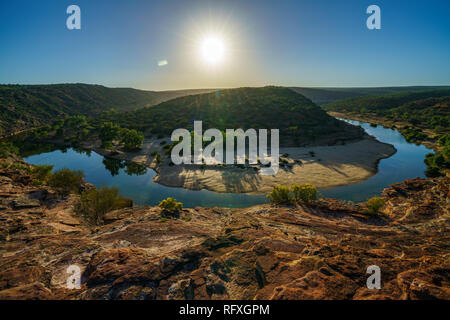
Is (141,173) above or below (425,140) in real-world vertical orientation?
below

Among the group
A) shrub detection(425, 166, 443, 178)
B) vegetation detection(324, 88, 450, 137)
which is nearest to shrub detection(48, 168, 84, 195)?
shrub detection(425, 166, 443, 178)

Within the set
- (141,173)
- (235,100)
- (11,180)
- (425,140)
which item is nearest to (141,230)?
(11,180)

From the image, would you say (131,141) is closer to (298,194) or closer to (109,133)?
(109,133)

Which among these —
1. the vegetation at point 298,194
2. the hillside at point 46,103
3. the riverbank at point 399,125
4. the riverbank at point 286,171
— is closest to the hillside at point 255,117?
the riverbank at point 286,171

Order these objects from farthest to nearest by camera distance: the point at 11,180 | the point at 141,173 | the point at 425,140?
the point at 425,140
the point at 141,173
the point at 11,180

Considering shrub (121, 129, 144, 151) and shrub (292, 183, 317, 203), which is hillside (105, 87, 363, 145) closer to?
shrub (121, 129, 144, 151)
